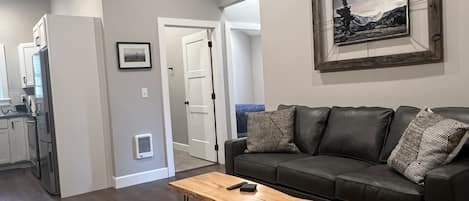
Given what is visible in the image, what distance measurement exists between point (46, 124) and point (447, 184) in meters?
3.82

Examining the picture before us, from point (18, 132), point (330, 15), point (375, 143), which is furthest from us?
point (18, 132)

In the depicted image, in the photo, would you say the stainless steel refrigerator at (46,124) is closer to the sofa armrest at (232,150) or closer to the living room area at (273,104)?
the living room area at (273,104)

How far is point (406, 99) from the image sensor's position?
2.87 meters

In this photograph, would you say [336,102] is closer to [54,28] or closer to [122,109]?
[122,109]

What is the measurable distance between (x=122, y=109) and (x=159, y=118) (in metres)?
0.49

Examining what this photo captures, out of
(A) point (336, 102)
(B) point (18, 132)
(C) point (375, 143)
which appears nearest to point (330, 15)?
(A) point (336, 102)

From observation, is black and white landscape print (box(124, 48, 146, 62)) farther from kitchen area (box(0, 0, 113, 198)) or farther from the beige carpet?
the beige carpet

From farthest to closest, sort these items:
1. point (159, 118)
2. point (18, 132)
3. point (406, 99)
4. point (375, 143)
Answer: point (18, 132) → point (159, 118) → point (406, 99) → point (375, 143)

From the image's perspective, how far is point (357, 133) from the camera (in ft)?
9.19

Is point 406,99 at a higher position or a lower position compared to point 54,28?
lower

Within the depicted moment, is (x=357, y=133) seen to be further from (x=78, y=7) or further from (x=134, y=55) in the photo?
(x=78, y=7)

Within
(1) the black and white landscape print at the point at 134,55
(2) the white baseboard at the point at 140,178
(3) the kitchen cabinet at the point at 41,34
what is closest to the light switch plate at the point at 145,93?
(1) the black and white landscape print at the point at 134,55

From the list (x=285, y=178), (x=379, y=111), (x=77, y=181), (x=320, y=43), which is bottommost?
(x=77, y=181)

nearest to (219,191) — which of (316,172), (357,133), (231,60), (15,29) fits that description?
(316,172)
